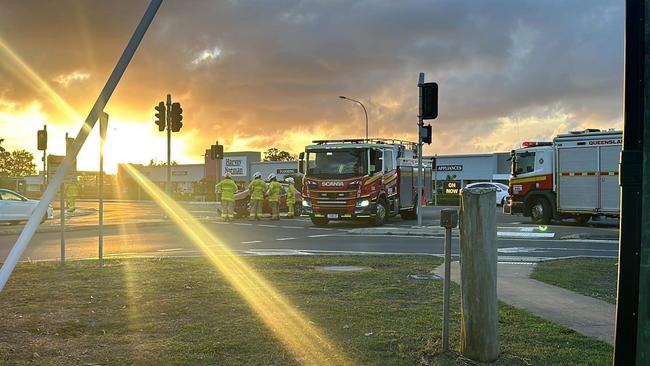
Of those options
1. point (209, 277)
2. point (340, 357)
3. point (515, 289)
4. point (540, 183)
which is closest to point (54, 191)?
point (340, 357)

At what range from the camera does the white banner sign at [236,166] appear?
2837 inches

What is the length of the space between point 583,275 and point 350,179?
38.4 feet

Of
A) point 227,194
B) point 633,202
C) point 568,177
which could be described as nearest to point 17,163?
point 227,194

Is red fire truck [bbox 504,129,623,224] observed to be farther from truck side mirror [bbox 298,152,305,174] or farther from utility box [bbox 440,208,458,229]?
utility box [bbox 440,208,458,229]

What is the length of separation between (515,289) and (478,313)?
137 inches

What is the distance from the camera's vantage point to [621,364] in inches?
117

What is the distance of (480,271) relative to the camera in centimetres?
448

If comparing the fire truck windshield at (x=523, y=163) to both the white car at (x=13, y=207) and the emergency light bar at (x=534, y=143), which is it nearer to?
the emergency light bar at (x=534, y=143)

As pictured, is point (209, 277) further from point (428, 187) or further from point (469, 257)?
point (428, 187)

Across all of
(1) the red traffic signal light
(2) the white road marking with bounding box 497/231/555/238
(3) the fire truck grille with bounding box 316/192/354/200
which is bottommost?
(2) the white road marking with bounding box 497/231/555/238

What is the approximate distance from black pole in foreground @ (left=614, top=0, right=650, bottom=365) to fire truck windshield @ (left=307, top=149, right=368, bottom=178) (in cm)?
1728

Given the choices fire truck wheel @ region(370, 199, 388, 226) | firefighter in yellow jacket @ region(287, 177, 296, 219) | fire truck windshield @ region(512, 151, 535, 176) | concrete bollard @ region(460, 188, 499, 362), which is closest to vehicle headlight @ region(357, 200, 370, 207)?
fire truck wheel @ region(370, 199, 388, 226)

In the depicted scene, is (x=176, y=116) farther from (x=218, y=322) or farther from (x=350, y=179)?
(x=218, y=322)

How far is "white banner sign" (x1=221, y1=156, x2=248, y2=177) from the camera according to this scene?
7206cm
